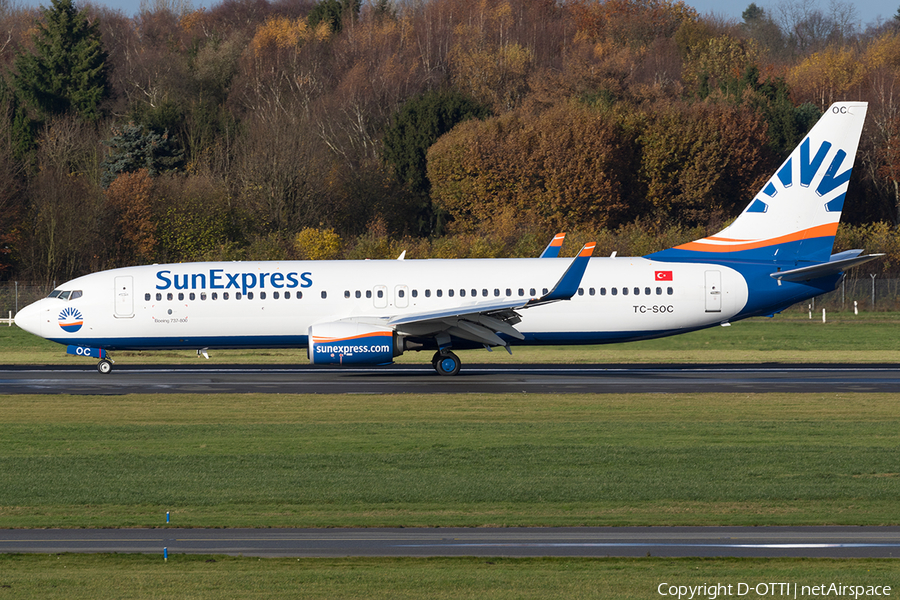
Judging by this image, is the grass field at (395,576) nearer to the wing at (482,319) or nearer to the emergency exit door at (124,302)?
the wing at (482,319)

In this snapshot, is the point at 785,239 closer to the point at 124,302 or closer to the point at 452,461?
the point at 452,461

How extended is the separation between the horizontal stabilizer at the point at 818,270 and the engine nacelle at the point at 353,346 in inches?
510

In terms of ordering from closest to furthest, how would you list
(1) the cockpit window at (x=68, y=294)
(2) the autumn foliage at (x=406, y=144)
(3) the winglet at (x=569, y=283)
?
(3) the winglet at (x=569, y=283) → (1) the cockpit window at (x=68, y=294) → (2) the autumn foliage at (x=406, y=144)

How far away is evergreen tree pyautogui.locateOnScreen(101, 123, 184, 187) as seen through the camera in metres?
79.5

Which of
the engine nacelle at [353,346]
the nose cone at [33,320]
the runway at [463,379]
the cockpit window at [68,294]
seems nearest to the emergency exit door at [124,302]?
the cockpit window at [68,294]

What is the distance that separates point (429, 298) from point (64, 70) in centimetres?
7492

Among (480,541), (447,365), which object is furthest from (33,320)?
(480,541)

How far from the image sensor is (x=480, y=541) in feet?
38.9

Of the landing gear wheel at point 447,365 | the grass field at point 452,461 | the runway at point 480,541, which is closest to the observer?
the runway at point 480,541

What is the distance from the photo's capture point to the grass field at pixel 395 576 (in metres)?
9.85

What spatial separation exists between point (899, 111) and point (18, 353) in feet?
255

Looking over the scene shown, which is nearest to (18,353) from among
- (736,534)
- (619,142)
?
(736,534)

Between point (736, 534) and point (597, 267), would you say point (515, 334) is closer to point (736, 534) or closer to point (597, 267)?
point (597, 267)

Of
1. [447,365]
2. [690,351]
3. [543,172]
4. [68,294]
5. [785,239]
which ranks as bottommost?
[690,351]
